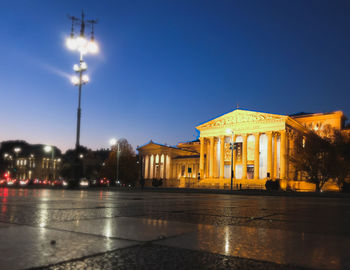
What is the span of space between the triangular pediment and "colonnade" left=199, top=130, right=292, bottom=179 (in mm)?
2661

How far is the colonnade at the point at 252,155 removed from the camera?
67.9 meters

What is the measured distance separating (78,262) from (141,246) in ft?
3.02

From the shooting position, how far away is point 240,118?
237 feet

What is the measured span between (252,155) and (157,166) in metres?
34.5

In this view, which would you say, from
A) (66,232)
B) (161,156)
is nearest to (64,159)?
(161,156)

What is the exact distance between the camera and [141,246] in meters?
3.91

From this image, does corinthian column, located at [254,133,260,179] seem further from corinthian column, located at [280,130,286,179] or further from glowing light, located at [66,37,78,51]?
glowing light, located at [66,37,78,51]

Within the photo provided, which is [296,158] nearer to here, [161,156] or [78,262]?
[161,156]

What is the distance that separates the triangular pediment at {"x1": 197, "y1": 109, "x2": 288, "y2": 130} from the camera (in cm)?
6756

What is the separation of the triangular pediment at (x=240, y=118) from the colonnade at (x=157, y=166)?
2259 cm

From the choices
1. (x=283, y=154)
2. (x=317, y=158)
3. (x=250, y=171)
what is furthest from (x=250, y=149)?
(x=317, y=158)

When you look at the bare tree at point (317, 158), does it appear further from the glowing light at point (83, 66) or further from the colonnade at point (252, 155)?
the glowing light at point (83, 66)

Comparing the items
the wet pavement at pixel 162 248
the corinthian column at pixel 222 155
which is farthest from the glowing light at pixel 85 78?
the corinthian column at pixel 222 155

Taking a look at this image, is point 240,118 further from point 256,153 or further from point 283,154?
point 283,154
